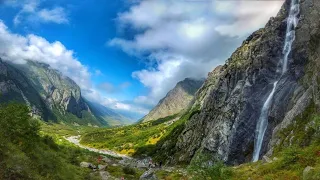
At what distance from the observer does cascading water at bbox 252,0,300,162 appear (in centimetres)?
11075

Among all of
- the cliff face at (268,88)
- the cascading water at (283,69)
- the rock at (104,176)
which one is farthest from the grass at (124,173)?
the cascading water at (283,69)

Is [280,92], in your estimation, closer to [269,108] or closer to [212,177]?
[269,108]

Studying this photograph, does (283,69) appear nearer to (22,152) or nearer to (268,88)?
(268,88)

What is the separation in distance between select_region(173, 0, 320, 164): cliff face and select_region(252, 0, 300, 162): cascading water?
1918 mm

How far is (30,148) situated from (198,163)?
3536cm


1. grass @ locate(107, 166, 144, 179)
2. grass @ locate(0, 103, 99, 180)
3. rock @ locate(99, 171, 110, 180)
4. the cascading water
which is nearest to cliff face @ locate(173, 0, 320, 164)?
the cascading water

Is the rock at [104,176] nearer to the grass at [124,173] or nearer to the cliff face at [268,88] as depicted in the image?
the grass at [124,173]

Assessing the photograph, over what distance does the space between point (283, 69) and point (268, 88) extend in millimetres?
9040

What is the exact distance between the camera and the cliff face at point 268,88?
103875 mm

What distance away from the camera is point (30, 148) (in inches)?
2557

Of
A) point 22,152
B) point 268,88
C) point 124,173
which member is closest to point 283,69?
point 268,88

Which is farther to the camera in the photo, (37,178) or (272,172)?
(272,172)

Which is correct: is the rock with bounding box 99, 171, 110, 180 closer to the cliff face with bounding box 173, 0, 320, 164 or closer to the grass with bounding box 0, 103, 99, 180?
the grass with bounding box 0, 103, 99, 180

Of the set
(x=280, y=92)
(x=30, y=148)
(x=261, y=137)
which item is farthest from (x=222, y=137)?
(x=30, y=148)
